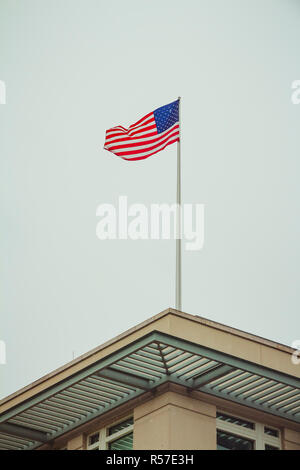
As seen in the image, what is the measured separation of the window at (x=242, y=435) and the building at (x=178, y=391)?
22 millimetres

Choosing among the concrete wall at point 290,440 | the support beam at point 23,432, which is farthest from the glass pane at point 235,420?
the support beam at point 23,432

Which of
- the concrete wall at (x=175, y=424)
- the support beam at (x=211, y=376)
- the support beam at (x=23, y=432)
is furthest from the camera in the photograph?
the support beam at (x=23, y=432)

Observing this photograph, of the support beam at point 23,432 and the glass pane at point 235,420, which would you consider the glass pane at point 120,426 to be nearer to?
the glass pane at point 235,420

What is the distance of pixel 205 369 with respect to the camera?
66.3 ft

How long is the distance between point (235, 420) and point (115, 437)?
2.71 m

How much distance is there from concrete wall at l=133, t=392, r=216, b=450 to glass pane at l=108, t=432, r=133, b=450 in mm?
527

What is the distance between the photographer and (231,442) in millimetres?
20641

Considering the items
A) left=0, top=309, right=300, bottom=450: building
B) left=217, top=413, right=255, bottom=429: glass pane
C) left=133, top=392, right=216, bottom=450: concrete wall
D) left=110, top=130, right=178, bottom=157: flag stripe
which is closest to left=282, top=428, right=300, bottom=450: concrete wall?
left=0, top=309, right=300, bottom=450: building

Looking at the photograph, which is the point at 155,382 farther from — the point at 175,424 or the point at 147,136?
the point at 147,136

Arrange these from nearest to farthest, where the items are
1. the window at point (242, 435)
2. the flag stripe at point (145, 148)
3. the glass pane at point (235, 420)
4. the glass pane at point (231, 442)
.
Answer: the glass pane at point (231, 442) < the window at point (242, 435) < the glass pane at point (235, 420) < the flag stripe at point (145, 148)

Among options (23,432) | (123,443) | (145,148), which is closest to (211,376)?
(123,443)

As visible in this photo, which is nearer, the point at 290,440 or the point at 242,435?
the point at 242,435

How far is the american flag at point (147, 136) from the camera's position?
26.0 metres

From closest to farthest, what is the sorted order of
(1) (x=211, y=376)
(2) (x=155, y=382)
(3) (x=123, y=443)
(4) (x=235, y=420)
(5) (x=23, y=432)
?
(1) (x=211, y=376)
(2) (x=155, y=382)
(4) (x=235, y=420)
(3) (x=123, y=443)
(5) (x=23, y=432)
